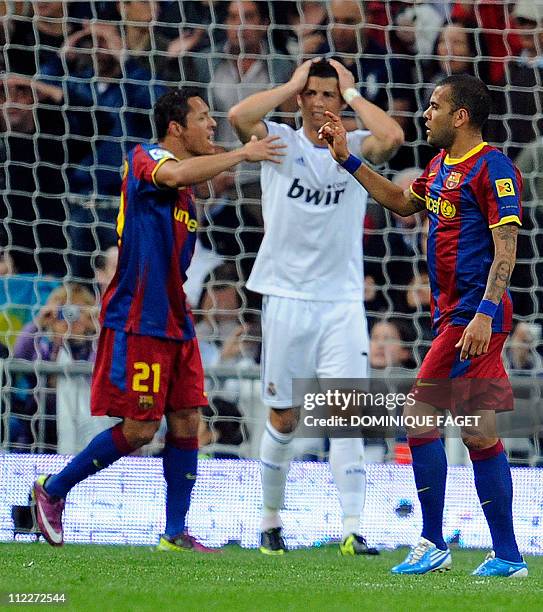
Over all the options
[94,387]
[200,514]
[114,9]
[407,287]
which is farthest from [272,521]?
[114,9]

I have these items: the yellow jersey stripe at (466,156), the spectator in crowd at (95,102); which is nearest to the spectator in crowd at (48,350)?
the spectator in crowd at (95,102)

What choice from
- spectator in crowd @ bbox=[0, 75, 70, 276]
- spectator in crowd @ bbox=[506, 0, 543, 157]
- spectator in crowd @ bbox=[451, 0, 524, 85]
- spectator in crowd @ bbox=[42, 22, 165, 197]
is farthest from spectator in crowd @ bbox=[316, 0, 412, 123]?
Result: spectator in crowd @ bbox=[0, 75, 70, 276]

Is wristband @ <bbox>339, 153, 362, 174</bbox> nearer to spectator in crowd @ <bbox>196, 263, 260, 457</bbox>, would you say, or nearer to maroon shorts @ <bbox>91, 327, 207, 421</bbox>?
maroon shorts @ <bbox>91, 327, 207, 421</bbox>

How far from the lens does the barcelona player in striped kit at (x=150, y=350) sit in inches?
242

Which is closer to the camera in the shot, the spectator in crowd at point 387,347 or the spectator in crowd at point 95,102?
the spectator in crowd at point 387,347

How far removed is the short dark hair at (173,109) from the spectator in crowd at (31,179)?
259 centimetres

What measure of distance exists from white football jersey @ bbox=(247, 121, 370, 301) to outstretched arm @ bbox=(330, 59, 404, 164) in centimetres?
12

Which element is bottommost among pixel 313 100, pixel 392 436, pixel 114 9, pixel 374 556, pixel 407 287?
pixel 374 556

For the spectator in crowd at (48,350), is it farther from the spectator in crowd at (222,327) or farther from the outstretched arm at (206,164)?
the outstretched arm at (206,164)

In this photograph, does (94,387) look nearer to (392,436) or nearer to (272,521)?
(272,521)

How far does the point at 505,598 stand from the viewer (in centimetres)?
435

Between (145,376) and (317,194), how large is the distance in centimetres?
131

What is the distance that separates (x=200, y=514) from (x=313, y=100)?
219cm

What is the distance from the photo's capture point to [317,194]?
6.75 meters
